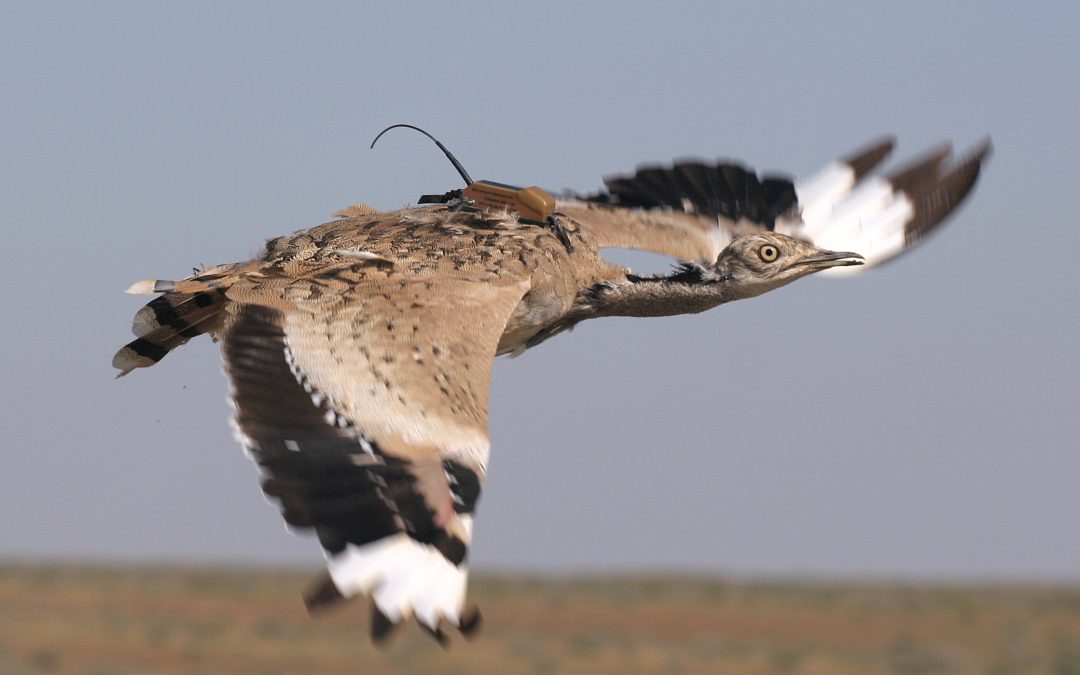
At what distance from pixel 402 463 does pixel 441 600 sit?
0.79m

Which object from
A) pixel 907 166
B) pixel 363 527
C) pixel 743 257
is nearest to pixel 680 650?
pixel 907 166

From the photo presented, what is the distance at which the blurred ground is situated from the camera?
41.3m

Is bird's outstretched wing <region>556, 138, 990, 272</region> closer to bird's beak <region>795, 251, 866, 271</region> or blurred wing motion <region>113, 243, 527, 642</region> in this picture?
bird's beak <region>795, 251, 866, 271</region>

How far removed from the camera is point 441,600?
7133 millimetres

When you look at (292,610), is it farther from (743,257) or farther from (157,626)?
(743,257)

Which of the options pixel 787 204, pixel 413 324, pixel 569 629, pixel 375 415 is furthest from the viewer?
pixel 569 629

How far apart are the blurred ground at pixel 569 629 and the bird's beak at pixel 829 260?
65.8ft

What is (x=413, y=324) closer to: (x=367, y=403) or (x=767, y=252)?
(x=367, y=403)

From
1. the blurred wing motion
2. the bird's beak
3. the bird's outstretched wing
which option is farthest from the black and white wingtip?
the blurred wing motion

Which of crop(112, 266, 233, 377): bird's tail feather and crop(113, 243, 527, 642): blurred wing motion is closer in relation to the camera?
crop(113, 243, 527, 642): blurred wing motion

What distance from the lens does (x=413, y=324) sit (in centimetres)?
857

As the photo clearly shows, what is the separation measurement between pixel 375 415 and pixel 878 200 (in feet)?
22.5

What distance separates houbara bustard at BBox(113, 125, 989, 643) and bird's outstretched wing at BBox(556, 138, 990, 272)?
37mm

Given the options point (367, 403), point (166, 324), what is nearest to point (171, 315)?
point (166, 324)
